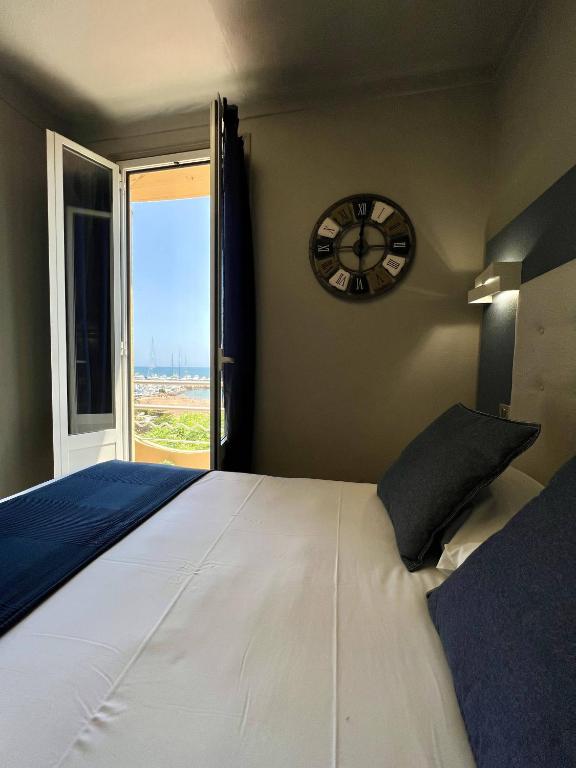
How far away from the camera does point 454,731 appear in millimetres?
484

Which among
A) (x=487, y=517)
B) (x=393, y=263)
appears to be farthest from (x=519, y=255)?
(x=487, y=517)

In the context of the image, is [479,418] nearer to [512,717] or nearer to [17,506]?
[512,717]

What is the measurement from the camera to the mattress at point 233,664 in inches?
18.0

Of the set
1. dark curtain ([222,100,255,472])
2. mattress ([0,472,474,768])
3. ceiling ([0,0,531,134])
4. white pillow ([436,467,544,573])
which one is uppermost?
ceiling ([0,0,531,134])

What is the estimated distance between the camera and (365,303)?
2125 mm

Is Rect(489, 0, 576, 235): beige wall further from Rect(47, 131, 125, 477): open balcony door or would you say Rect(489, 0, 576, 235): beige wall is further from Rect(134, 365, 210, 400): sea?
Rect(134, 365, 210, 400): sea

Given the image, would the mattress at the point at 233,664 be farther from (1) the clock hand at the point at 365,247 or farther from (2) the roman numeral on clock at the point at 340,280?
(1) the clock hand at the point at 365,247

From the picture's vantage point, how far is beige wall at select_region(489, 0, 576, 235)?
1.19 meters

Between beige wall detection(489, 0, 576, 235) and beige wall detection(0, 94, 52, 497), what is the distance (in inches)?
108

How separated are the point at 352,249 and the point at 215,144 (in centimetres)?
91

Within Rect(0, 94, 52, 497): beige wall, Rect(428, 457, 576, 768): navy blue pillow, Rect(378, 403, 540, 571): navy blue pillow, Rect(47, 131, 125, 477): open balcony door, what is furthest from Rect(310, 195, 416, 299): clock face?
Rect(0, 94, 52, 497): beige wall

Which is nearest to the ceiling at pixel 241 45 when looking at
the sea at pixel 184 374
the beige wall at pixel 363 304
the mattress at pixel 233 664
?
the beige wall at pixel 363 304

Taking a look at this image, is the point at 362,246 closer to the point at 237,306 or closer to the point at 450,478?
the point at 237,306

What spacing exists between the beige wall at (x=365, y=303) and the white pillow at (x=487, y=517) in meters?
1.20
